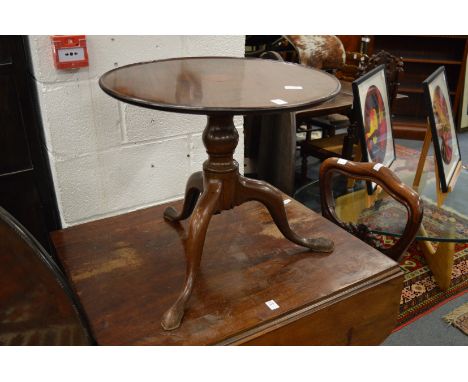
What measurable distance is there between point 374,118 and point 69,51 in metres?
1.05

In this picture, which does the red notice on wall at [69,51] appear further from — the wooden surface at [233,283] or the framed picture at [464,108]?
the framed picture at [464,108]

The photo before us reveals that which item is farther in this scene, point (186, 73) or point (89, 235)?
point (89, 235)

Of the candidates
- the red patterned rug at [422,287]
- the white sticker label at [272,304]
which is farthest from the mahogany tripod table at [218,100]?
the red patterned rug at [422,287]

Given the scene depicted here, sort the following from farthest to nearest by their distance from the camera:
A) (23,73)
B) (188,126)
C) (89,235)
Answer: (188,126) → (23,73) → (89,235)

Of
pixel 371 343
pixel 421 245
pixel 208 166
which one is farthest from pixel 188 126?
pixel 421 245

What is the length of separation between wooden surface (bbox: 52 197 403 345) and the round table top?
1.34 ft

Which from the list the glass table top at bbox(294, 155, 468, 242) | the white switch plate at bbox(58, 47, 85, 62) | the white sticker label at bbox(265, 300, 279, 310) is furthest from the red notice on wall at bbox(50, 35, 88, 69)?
the glass table top at bbox(294, 155, 468, 242)

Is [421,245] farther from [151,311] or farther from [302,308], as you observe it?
[151,311]

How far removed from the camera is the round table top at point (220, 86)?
29.0 inches

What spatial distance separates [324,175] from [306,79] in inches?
14.4

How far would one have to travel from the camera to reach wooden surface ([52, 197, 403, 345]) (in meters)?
0.85

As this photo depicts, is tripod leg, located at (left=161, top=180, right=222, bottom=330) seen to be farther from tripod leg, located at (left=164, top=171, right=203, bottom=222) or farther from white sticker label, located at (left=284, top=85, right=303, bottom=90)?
white sticker label, located at (left=284, top=85, right=303, bottom=90)

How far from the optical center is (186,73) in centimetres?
98

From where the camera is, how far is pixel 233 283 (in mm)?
978
